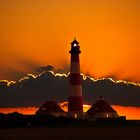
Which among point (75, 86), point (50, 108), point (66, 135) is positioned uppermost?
point (75, 86)

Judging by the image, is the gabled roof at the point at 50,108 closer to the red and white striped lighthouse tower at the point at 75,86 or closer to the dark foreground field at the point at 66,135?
the red and white striped lighthouse tower at the point at 75,86

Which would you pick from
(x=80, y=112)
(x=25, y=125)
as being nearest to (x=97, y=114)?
(x=80, y=112)

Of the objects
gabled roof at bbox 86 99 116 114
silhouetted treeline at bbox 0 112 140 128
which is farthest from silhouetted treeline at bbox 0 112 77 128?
gabled roof at bbox 86 99 116 114

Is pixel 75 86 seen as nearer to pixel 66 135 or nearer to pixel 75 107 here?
pixel 75 107

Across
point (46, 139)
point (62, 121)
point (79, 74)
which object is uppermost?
point (79, 74)

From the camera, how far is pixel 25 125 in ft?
232

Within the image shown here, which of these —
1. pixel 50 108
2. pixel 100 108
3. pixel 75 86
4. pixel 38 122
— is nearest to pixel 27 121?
pixel 38 122

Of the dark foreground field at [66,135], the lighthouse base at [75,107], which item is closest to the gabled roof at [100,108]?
the lighthouse base at [75,107]

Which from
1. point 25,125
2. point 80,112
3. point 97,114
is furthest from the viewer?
point 97,114

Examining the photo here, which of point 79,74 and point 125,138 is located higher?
point 79,74

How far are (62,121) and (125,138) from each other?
2751 cm

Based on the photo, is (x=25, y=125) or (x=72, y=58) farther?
(x=72, y=58)

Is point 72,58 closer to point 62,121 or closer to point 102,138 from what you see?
point 62,121

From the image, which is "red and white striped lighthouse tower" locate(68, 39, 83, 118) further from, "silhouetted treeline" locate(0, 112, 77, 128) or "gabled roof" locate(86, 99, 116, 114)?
"gabled roof" locate(86, 99, 116, 114)
